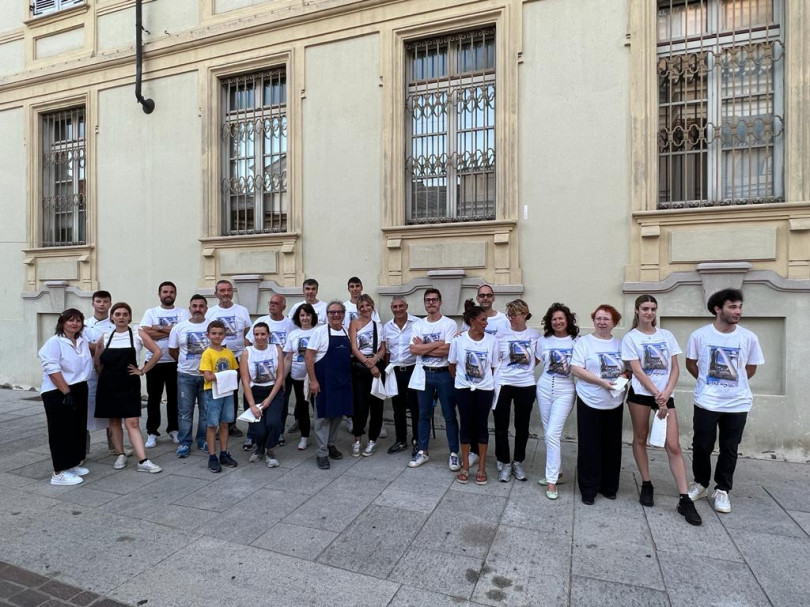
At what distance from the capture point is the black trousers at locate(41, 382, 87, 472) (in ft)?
16.3

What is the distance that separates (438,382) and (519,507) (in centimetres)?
148

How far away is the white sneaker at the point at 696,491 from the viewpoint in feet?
14.4

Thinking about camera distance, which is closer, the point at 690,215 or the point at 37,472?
the point at 37,472

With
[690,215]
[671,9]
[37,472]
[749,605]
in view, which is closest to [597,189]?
[690,215]

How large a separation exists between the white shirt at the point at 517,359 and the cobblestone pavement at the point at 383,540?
101 centimetres

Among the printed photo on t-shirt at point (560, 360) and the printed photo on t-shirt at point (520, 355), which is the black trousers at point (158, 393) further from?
the printed photo on t-shirt at point (560, 360)

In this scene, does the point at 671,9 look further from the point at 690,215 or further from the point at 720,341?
the point at 720,341

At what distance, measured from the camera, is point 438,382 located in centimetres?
527

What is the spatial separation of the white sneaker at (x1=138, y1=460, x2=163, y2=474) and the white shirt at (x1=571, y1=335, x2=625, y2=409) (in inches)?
173

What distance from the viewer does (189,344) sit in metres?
5.89

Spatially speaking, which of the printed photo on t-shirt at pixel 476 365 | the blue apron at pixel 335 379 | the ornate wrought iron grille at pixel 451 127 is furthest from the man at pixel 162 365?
the printed photo on t-shirt at pixel 476 365

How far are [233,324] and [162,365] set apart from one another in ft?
3.55

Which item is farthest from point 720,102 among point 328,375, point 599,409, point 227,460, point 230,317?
point 227,460

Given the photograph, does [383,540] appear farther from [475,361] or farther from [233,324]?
[233,324]
